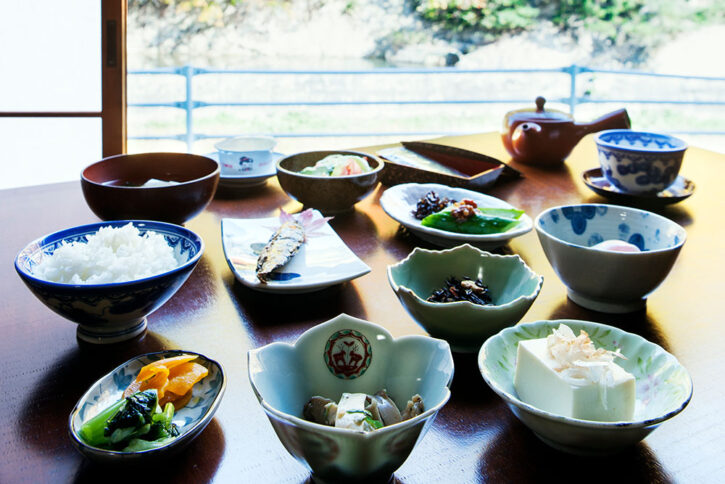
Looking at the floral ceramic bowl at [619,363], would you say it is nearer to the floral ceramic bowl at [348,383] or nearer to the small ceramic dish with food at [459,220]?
the floral ceramic bowl at [348,383]

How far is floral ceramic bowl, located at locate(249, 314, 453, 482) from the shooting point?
0.55 m

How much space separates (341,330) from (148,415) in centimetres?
23

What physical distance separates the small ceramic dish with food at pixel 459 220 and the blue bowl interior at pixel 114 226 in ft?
1.60

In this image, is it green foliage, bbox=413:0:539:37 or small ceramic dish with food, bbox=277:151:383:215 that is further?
green foliage, bbox=413:0:539:37

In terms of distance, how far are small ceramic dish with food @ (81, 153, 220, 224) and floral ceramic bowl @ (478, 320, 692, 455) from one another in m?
0.72

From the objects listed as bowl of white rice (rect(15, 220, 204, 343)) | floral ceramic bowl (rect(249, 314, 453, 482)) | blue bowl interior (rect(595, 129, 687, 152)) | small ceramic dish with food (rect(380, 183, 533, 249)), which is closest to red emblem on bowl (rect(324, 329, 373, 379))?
floral ceramic bowl (rect(249, 314, 453, 482))

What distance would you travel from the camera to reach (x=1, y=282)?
1052 millimetres

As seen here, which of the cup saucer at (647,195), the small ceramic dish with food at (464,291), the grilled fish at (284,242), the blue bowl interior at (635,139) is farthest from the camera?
the blue bowl interior at (635,139)

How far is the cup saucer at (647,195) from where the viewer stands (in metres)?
1.51

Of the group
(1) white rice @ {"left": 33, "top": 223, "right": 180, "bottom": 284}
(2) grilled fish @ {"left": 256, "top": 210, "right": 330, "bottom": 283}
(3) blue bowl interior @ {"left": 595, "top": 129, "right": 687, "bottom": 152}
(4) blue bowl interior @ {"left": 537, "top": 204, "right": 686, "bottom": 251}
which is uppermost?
(3) blue bowl interior @ {"left": 595, "top": 129, "right": 687, "bottom": 152}

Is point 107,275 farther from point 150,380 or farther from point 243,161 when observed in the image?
point 243,161

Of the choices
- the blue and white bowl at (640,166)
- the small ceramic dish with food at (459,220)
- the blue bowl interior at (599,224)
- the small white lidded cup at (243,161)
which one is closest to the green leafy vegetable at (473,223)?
the small ceramic dish with food at (459,220)

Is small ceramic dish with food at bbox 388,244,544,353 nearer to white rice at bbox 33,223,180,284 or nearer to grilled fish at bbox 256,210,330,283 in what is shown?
grilled fish at bbox 256,210,330,283

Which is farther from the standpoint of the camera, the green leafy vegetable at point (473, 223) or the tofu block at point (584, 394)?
the green leafy vegetable at point (473, 223)
